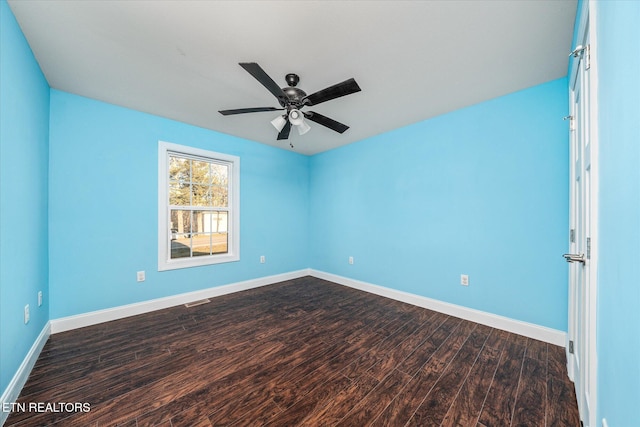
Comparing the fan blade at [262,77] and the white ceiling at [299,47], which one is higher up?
the white ceiling at [299,47]

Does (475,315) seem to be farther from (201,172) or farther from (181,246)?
(201,172)

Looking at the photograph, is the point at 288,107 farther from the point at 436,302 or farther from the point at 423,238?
the point at 436,302

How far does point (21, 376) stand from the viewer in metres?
1.63

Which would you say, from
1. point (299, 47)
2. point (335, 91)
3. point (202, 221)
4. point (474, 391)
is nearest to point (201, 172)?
point (202, 221)

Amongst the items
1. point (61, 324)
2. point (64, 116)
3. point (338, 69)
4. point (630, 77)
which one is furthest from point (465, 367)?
point (64, 116)

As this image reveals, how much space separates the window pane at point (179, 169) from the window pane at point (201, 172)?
5cm

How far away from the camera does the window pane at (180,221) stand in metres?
3.27

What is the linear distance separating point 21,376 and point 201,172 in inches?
102

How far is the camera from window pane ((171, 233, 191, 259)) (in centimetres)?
327

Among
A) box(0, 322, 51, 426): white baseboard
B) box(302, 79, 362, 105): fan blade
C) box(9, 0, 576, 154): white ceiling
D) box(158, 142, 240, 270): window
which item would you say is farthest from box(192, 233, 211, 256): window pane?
box(302, 79, 362, 105): fan blade

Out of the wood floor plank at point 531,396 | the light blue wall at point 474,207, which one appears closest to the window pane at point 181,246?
the light blue wall at point 474,207

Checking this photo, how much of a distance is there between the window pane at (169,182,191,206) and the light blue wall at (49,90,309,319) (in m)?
0.22

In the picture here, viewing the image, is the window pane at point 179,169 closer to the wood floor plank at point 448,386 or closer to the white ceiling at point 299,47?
the white ceiling at point 299,47

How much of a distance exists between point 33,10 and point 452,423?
11.9ft
